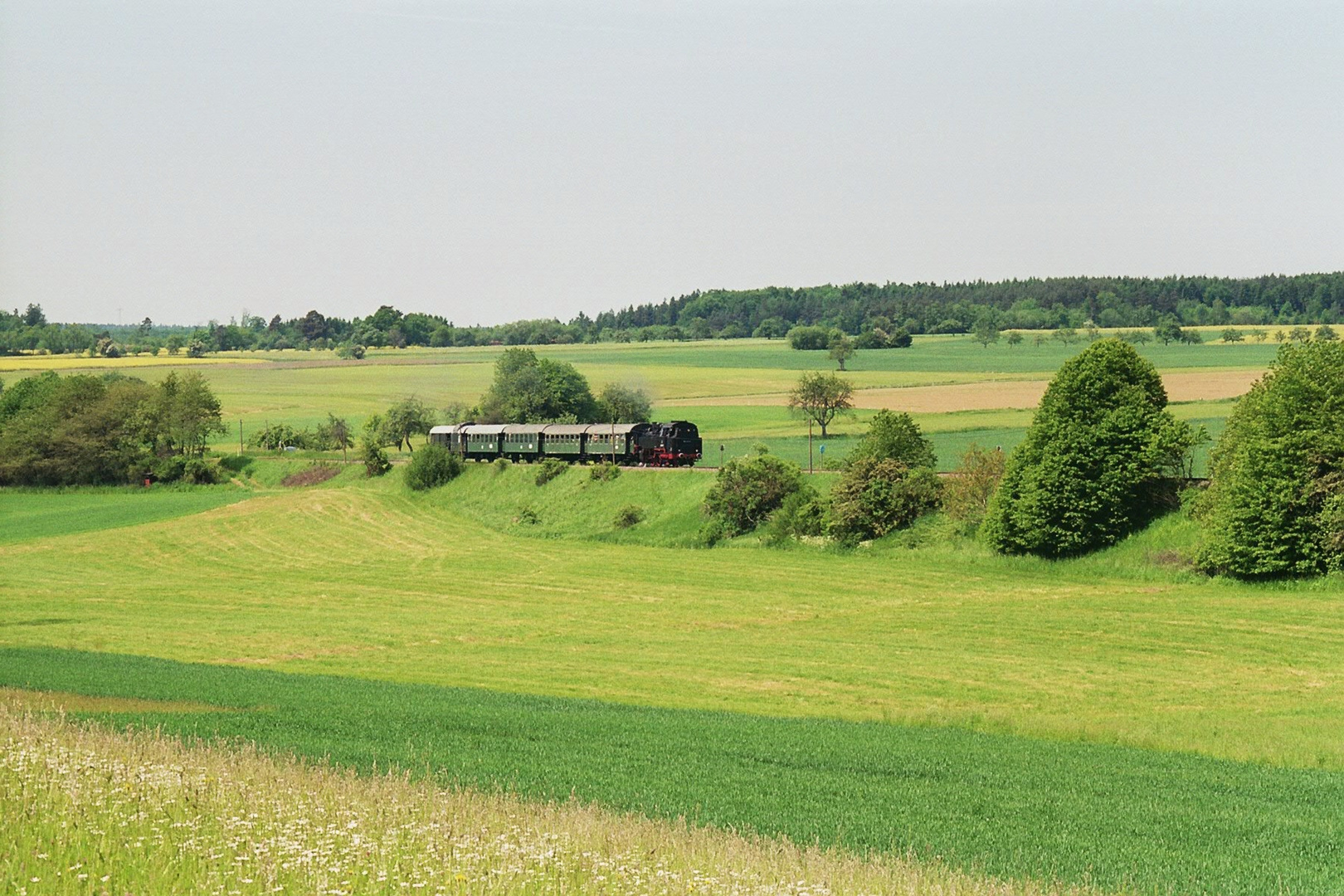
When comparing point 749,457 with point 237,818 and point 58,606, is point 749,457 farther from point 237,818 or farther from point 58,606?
point 237,818

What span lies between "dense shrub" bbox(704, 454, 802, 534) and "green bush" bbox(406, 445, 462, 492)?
2928 centimetres

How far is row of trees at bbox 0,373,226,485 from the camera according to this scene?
105625 millimetres

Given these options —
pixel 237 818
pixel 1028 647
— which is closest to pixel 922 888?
pixel 237 818

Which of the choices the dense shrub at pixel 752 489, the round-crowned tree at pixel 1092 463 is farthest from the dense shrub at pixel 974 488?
the dense shrub at pixel 752 489

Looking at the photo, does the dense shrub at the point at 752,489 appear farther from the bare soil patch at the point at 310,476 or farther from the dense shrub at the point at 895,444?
the bare soil patch at the point at 310,476

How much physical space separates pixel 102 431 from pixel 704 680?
8462cm

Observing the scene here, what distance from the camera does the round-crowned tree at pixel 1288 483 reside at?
50.3m

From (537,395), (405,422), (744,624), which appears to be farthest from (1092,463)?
(405,422)

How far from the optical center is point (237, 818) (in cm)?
1407

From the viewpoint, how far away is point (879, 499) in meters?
64.6

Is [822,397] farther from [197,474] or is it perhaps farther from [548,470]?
[197,474]

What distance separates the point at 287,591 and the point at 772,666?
28.4 metres

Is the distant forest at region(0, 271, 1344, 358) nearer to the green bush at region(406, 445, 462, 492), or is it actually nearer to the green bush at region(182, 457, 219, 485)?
the green bush at region(182, 457, 219, 485)

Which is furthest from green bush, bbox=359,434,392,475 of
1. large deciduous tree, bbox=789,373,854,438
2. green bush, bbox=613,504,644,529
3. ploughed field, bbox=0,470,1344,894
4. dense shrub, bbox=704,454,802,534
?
dense shrub, bbox=704,454,802,534
